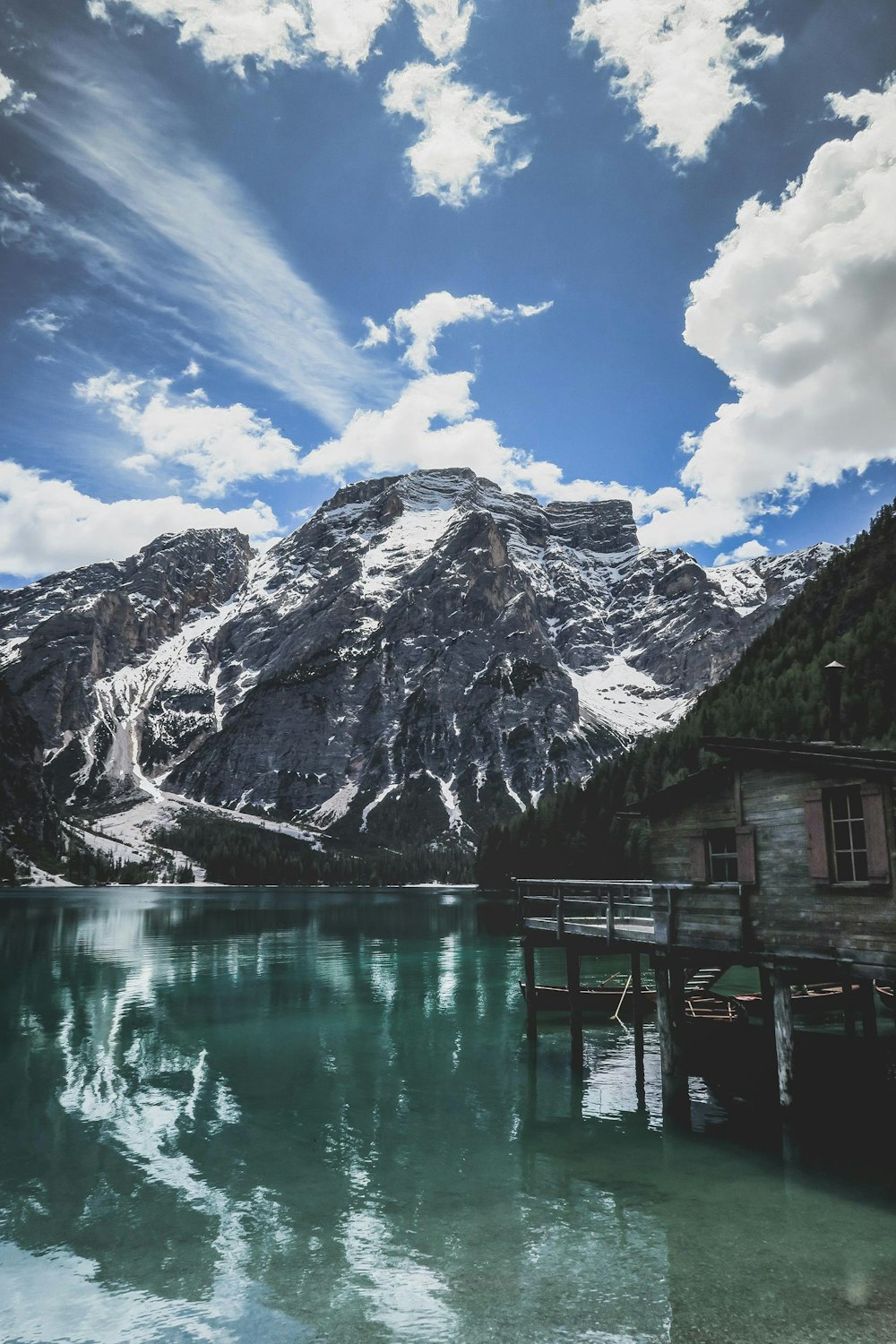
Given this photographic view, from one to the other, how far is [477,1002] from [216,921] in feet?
272

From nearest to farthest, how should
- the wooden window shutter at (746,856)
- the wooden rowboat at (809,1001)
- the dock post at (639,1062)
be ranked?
the wooden window shutter at (746,856) < the dock post at (639,1062) < the wooden rowboat at (809,1001)

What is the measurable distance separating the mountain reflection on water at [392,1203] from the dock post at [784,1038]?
1758 mm

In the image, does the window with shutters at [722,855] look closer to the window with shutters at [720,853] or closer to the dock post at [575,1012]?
the window with shutters at [720,853]

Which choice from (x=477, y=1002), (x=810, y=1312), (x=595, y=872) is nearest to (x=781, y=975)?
(x=810, y=1312)

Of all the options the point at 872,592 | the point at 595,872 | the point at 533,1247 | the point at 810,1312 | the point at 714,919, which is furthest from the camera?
the point at 595,872

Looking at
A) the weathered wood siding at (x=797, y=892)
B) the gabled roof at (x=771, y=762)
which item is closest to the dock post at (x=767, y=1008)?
the weathered wood siding at (x=797, y=892)

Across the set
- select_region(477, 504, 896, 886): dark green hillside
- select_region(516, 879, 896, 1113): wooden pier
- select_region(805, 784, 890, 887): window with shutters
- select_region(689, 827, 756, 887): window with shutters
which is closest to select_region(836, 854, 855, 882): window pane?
select_region(805, 784, 890, 887): window with shutters

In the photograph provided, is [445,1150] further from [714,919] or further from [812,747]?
[812,747]

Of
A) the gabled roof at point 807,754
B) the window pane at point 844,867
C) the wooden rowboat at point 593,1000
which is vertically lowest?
the wooden rowboat at point 593,1000

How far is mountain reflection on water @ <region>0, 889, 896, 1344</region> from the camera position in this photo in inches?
591

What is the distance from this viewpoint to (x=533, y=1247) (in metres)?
17.5

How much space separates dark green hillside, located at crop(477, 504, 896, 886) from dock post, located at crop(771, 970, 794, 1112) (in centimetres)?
6659

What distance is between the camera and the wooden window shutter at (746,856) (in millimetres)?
24141

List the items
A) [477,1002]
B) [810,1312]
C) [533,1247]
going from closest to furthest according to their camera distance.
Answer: [810,1312] → [533,1247] → [477,1002]
